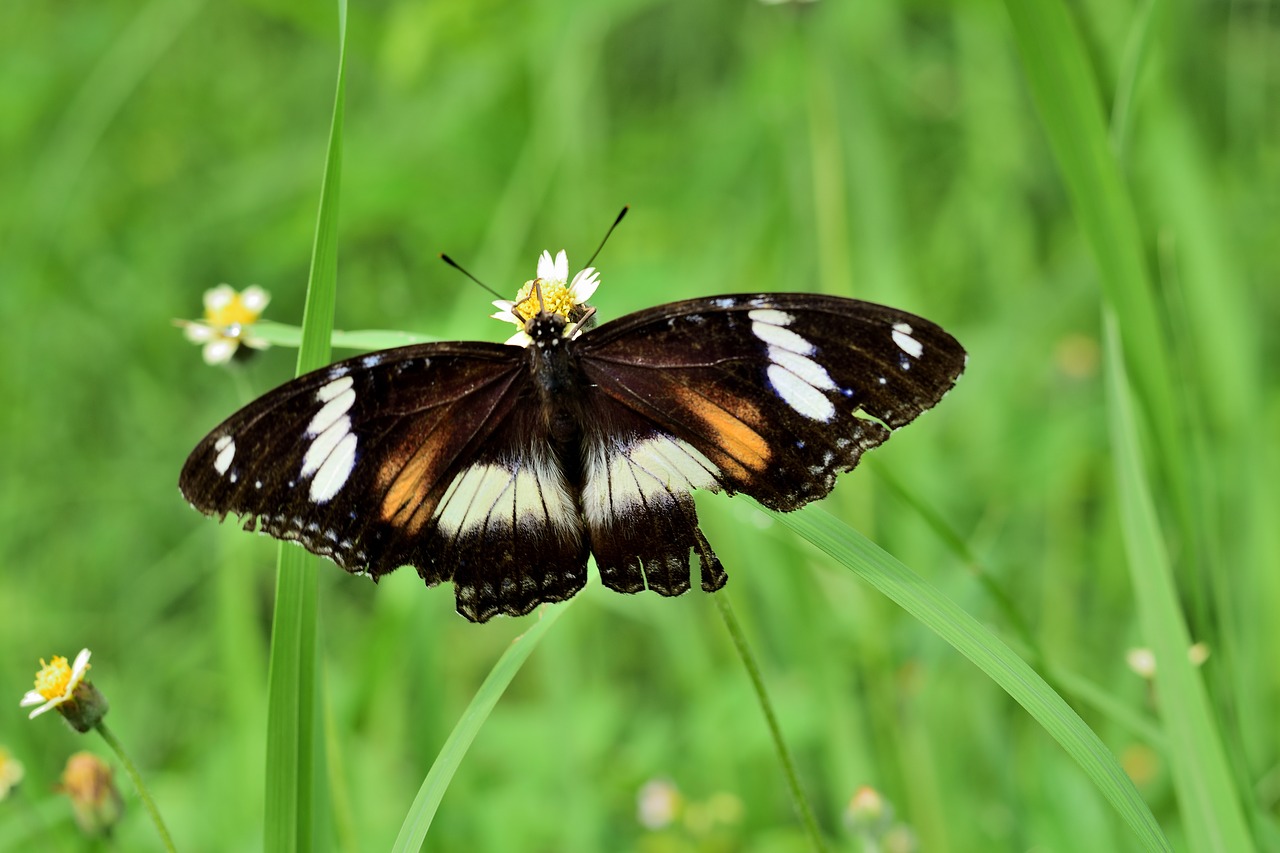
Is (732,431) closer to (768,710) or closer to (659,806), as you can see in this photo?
(768,710)

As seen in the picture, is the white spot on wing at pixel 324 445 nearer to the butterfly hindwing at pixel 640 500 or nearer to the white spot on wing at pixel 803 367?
the butterfly hindwing at pixel 640 500

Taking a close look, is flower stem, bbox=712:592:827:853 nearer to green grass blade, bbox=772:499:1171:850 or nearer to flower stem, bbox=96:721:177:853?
green grass blade, bbox=772:499:1171:850

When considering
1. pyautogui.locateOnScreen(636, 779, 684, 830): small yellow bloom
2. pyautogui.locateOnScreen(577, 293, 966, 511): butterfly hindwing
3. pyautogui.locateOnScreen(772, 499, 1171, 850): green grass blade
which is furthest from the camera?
pyautogui.locateOnScreen(636, 779, 684, 830): small yellow bloom

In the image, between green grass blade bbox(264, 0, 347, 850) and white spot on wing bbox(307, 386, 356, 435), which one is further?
white spot on wing bbox(307, 386, 356, 435)

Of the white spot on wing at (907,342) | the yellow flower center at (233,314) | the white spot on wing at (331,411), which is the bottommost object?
the white spot on wing at (331,411)

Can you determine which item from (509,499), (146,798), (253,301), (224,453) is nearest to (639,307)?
(253,301)

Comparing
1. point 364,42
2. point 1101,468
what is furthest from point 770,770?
point 364,42

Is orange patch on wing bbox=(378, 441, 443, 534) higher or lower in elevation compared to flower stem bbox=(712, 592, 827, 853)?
higher

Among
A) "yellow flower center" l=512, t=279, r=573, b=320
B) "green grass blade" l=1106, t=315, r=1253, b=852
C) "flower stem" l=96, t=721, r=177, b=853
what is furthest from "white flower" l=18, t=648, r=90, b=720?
"green grass blade" l=1106, t=315, r=1253, b=852

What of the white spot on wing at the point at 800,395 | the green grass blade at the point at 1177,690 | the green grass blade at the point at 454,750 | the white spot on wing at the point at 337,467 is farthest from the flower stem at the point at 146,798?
the green grass blade at the point at 1177,690
